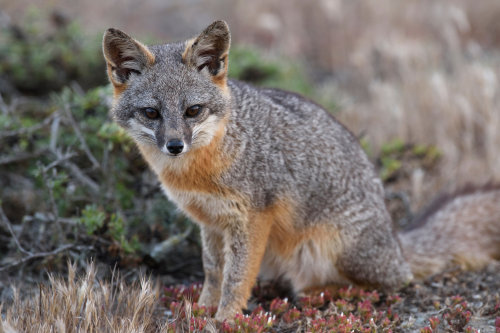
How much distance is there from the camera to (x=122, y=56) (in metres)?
4.34

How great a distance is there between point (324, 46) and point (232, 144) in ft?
30.1

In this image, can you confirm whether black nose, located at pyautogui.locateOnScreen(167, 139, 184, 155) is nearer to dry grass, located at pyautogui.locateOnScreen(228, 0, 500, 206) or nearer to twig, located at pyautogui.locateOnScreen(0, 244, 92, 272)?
twig, located at pyautogui.locateOnScreen(0, 244, 92, 272)

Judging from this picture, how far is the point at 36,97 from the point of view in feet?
29.4

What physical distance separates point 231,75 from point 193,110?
472 cm

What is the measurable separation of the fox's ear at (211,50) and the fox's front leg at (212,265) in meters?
1.37

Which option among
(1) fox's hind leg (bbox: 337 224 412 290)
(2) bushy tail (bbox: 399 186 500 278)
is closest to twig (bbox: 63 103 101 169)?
(1) fox's hind leg (bbox: 337 224 412 290)

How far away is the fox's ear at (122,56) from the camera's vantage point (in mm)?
4188

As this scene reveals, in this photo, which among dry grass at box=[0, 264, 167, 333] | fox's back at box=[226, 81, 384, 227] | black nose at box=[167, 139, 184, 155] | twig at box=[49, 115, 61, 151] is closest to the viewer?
dry grass at box=[0, 264, 167, 333]

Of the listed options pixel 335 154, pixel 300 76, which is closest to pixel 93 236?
pixel 335 154

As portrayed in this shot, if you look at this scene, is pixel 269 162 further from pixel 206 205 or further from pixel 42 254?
pixel 42 254

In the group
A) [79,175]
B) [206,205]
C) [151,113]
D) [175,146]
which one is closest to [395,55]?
[79,175]

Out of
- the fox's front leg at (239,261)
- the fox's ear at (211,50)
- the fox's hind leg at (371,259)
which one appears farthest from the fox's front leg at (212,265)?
the fox's ear at (211,50)

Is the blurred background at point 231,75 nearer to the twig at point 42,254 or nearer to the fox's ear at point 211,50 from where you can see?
the twig at point 42,254

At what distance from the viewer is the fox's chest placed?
14.6ft
